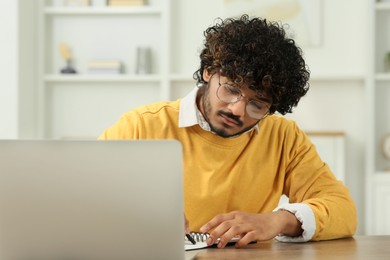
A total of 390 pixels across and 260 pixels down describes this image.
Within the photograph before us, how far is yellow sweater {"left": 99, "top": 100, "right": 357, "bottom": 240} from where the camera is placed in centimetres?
210

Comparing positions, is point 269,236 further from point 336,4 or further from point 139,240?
point 336,4

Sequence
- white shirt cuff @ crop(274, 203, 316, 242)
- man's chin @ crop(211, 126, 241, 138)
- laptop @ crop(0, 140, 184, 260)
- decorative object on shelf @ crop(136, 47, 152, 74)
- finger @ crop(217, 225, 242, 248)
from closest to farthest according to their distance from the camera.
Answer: laptop @ crop(0, 140, 184, 260)
finger @ crop(217, 225, 242, 248)
white shirt cuff @ crop(274, 203, 316, 242)
man's chin @ crop(211, 126, 241, 138)
decorative object on shelf @ crop(136, 47, 152, 74)

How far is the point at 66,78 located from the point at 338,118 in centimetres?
186

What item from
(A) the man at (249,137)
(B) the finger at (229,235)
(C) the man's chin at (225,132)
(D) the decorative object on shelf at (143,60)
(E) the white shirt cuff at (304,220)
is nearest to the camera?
(B) the finger at (229,235)

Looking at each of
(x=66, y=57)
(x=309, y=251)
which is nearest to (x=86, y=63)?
(x=66, y=57)

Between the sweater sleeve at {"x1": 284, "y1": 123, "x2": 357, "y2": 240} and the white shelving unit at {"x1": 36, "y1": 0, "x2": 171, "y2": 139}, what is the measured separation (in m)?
2.84

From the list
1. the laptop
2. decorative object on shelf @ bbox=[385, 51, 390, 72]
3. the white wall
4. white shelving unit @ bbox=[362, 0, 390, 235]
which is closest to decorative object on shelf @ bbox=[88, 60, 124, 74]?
the white wall

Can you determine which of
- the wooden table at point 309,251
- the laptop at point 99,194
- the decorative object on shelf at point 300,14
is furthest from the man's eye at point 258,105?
the decorative object on shelf at point 300,14

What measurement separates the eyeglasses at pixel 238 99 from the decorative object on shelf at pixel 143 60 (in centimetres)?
302

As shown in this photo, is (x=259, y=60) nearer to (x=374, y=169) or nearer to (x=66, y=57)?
(x=374, y=169)

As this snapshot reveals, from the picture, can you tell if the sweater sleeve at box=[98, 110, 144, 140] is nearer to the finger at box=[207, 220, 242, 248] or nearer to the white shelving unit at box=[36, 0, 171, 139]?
the finger at box=[207, 220, 242, 248]

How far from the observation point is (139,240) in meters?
1.30

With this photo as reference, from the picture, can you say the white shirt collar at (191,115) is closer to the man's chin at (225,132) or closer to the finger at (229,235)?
the man's chin at (225,132)

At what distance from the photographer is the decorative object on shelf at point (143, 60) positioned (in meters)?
4.98
